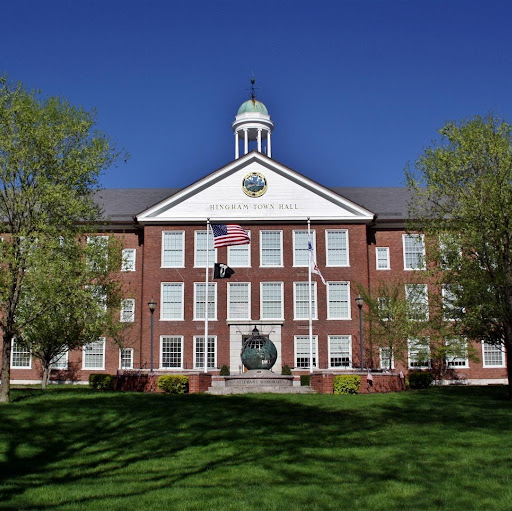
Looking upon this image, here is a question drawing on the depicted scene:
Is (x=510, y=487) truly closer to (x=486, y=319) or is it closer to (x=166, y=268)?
(x=486, y=319)

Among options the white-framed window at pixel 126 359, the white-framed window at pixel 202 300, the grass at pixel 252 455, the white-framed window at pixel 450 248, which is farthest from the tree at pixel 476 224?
the white-framed window at pixel 126 359

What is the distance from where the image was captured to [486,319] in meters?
26.6

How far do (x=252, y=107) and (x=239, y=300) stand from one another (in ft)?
43.9

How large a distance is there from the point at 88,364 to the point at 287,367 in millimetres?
12125

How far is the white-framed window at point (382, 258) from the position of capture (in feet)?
140

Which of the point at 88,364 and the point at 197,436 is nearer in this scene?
the point at 197,436

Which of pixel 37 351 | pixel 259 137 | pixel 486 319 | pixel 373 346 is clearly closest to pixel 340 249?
pixel 373 346

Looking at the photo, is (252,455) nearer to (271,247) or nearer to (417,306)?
(417,306)

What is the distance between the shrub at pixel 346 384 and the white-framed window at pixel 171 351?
1394cm

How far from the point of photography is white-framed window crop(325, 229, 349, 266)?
41.4 m

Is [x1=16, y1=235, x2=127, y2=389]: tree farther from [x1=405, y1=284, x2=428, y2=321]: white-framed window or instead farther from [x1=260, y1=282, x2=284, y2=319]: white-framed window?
[x1=260, y1=282, x2=284, y2=319]: white-framed window

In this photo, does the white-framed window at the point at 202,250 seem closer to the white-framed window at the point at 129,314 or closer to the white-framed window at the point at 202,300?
the white-framed window at the point at 202,300

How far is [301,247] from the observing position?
4153cm

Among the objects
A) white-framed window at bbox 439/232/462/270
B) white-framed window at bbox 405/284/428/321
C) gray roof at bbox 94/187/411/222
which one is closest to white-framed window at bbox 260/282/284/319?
gray roof at bbox 94/187/411/222
